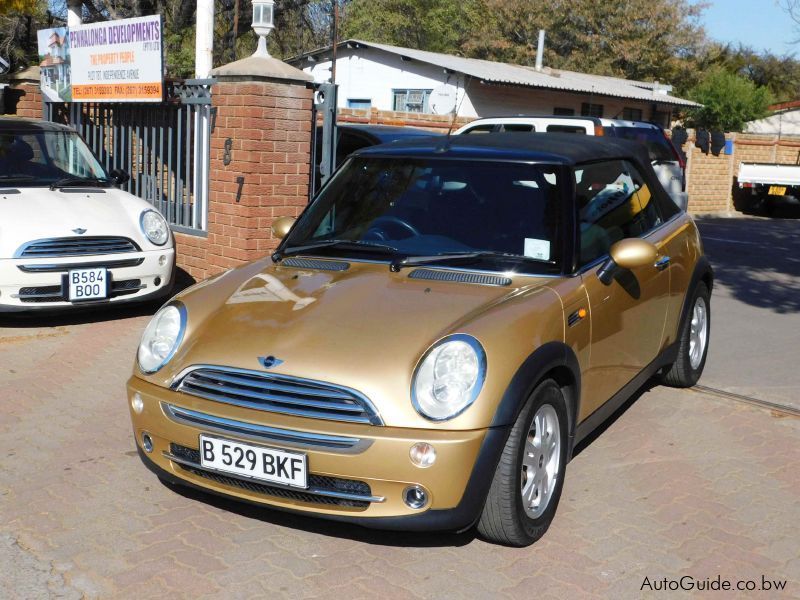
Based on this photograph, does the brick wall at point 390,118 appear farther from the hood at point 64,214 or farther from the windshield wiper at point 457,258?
the windshield wiper at point 457,258

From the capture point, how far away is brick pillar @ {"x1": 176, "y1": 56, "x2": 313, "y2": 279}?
8383mm

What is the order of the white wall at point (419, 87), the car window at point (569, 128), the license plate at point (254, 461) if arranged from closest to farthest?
the license plate at point (254, 461), the car window at point (569, 128), the white wall at point (419, 87)

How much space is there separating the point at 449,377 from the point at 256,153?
5295mm

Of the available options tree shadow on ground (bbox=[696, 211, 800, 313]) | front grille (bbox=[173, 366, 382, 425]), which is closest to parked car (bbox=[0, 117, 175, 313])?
front grille (bbox=[173, 366, 382, 425])

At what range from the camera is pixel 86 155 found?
9.00 metres

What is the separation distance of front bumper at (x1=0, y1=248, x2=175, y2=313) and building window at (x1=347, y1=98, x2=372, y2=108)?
24.0 m

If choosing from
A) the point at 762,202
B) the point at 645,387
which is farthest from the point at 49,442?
the point at 762,202

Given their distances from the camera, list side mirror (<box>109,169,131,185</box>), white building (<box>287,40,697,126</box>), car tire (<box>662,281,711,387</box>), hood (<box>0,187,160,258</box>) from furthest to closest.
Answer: white building (<box>287,40,697,126</box>), side mirror (<box>109,169,131,185</box>), hood (<box>0,187,160,258</box>), car tire (<box>662,281,711,387</box>)

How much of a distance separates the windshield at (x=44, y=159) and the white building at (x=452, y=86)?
1928cm

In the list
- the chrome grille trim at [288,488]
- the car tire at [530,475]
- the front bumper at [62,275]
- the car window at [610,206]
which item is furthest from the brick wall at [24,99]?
the car tire at [530,475]

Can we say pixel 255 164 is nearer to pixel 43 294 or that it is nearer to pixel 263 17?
pixel 263 17

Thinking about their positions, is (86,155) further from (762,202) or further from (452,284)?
(762,202)

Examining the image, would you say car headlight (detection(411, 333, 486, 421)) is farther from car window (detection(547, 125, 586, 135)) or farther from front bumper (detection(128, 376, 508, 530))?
car window (detection(547, 125, 586, 135))

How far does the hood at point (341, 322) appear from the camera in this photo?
11.8 feet
